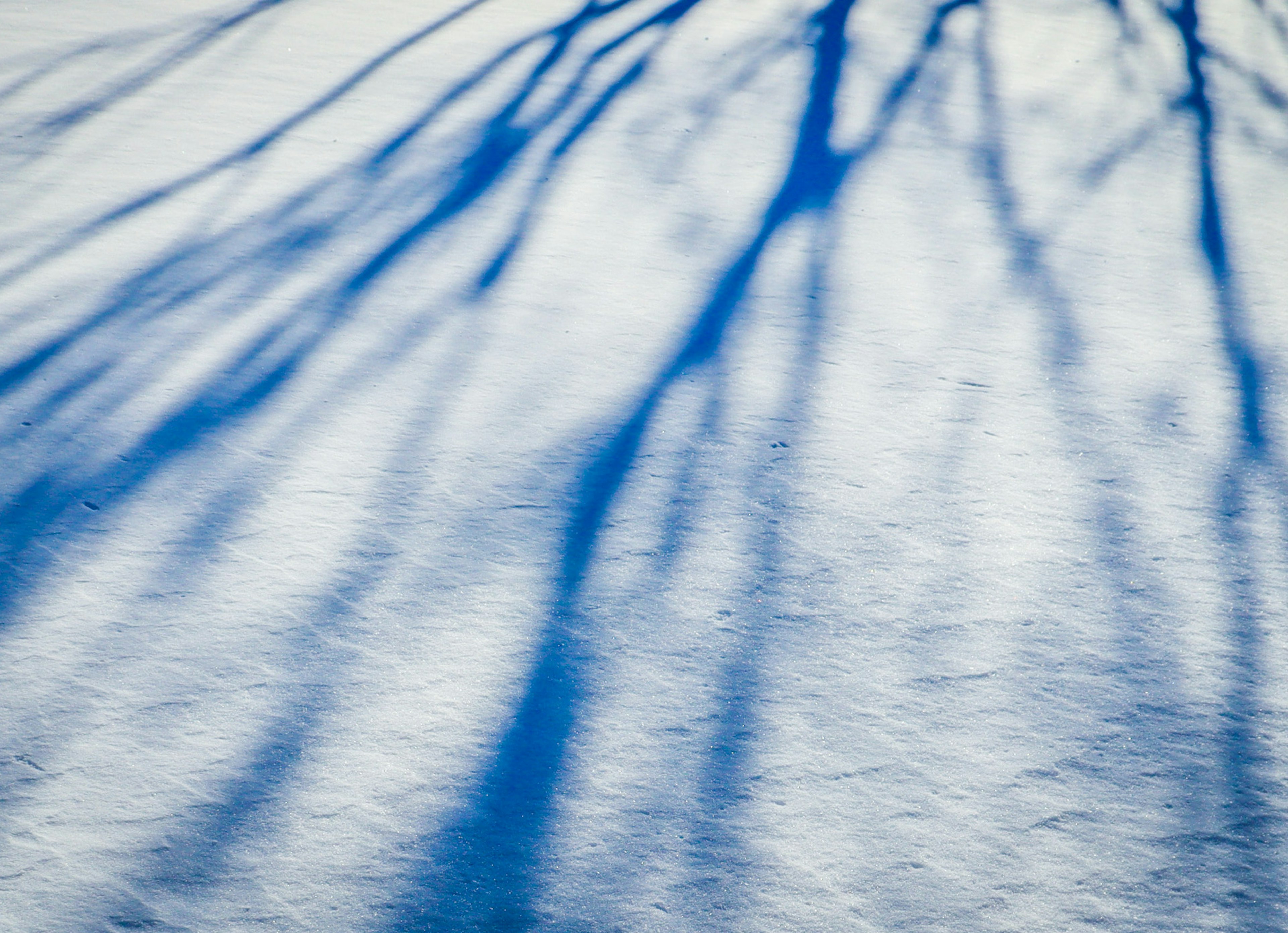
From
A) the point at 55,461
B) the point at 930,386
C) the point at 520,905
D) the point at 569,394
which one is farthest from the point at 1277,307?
the point at 55,461

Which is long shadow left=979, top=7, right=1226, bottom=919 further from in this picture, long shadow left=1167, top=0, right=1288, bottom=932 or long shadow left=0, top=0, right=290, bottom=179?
long shadow left=0, top=0, right=290, bottom=179

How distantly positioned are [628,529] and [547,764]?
881 millimetres

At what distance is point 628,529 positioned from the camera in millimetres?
3033

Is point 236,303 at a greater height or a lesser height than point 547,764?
greater

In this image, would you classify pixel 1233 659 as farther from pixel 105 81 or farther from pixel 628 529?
pixel 105 81

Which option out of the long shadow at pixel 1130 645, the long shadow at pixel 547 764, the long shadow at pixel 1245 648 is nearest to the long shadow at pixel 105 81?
the long shadow at pixel 547 764

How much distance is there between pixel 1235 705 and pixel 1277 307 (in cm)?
260

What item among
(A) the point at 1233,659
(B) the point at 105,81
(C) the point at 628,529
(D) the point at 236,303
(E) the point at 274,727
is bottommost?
(A) the point at 1233,659

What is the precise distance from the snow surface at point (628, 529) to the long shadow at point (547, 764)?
11 millimetres

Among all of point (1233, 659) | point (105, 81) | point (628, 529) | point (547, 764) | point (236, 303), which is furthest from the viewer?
point (105, 81)

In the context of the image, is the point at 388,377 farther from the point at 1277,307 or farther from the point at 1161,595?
the point at 1277,307

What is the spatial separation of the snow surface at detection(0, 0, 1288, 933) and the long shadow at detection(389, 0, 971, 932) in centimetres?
1

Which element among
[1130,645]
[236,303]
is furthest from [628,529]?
[236,303]

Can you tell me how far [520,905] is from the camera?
204 centimetres
